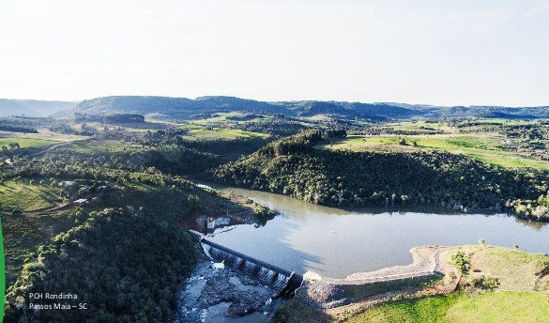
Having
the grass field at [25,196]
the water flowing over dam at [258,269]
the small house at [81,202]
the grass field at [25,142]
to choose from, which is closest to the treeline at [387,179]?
the water flowing over dam at [258,269]

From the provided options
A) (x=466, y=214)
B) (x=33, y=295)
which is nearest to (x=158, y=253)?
(x=33, y=295)

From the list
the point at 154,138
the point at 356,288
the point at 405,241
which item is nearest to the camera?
the point at 356,288

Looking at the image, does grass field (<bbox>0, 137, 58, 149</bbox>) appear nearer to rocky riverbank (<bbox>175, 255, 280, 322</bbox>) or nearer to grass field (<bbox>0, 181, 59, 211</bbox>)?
grass field (<bbox>0, 181, 59, 211</bbox>)

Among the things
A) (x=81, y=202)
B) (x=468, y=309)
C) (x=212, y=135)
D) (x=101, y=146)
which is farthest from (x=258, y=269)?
(x=212, y=135)

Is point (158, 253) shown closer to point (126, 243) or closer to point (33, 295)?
point (126, 243)

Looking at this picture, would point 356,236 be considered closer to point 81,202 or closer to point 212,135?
point 81,202

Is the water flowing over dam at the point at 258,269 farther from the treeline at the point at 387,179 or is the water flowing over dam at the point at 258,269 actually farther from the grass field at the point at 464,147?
the grass field at the point at 464,147
